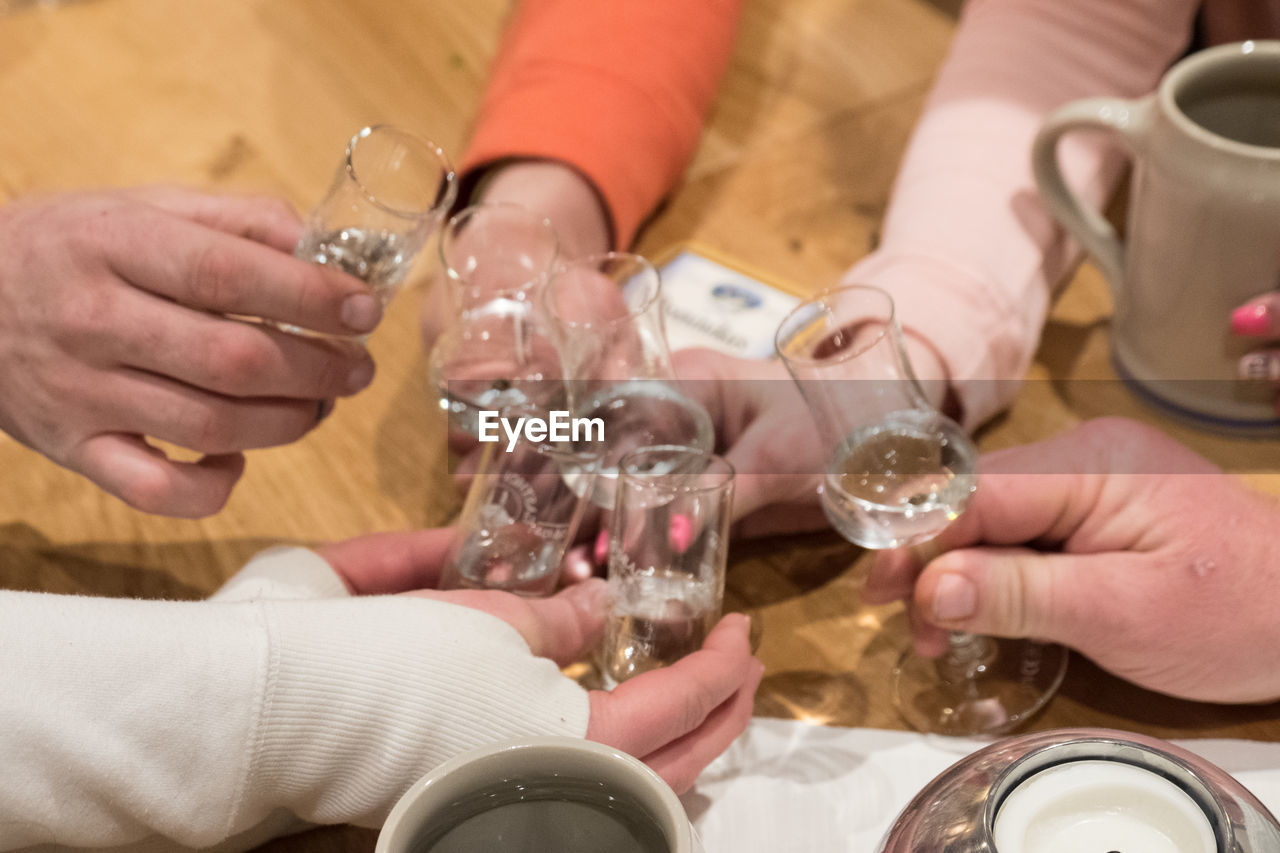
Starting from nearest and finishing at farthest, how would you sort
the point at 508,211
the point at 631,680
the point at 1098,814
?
the point at 1098,814, the point at 631,680, the point at 508,211

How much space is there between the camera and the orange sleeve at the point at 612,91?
2.59ft

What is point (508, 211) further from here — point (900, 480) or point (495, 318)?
point (900, 480)

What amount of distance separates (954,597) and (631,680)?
14 centimetres

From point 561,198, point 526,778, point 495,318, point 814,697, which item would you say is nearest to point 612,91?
point 561,198

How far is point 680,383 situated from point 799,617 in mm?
135

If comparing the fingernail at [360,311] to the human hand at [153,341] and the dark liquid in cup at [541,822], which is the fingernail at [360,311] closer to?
the human hand at [153,341]

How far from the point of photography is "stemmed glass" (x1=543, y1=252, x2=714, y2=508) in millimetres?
583

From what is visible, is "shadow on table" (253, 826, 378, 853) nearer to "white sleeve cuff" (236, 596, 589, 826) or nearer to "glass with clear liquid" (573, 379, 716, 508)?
"white sleeve cuff" (236, 596, 589, 826)

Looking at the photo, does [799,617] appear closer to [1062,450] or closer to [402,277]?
[1062,450]

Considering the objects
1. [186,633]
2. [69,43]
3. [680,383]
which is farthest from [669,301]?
[69,43]

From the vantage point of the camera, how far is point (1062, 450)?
0.56 meters

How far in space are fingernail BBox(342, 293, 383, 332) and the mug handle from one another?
1.26ft

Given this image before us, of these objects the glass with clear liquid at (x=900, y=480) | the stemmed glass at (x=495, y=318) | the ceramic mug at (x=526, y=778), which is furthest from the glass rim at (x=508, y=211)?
the ceramic mug at (x=526, y=778)

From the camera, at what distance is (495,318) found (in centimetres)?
67
